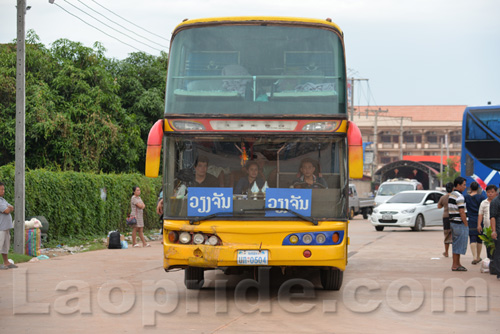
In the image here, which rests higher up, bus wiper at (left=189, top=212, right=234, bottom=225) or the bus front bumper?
bus wiper at (left=189, top=212, right=234, bottom=225)

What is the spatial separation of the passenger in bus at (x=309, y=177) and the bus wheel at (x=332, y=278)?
1.63 meters

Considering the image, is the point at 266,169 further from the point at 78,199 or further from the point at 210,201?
the point at 78,199

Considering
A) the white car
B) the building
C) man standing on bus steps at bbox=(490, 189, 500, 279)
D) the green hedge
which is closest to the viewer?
man standing on bus steps at bbox=(490, 189, 500, 279)

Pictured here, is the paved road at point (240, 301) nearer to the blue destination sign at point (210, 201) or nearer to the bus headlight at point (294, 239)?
the bus headlight at point (294, 239)

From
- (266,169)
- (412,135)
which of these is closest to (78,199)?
(266,169)

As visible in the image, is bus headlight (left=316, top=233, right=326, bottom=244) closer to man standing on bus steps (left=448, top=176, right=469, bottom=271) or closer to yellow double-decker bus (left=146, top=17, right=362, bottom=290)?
yellow double-decker bus (left=146, top=17, right=362, bottom=290)

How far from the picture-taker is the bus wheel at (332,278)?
11793 millimetres

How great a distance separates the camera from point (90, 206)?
23500mm

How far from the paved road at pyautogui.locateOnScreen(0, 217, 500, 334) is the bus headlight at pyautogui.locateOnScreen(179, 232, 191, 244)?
0.84 metres

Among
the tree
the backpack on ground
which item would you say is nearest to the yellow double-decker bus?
the backpack on ground

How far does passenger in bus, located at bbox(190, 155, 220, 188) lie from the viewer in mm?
10812

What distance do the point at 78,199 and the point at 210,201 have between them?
12799 mm

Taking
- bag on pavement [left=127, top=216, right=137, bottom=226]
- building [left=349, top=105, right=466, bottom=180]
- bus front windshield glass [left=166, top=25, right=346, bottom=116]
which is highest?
building [left=349, top=105, right=466, bottom=180]

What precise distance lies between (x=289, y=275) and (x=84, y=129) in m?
18.1
